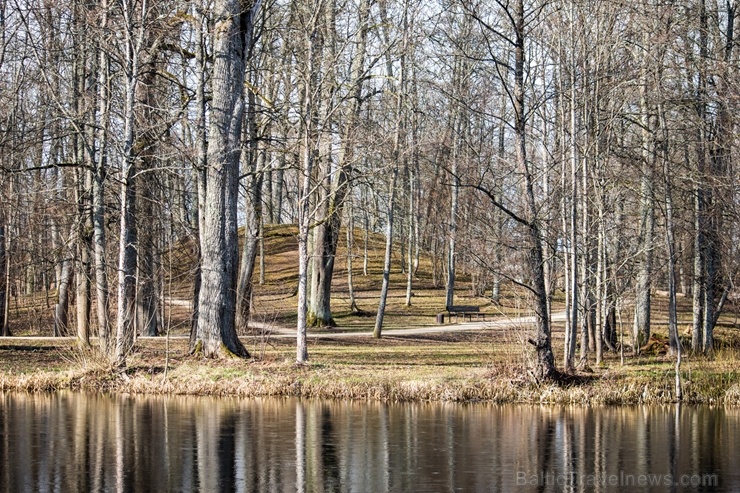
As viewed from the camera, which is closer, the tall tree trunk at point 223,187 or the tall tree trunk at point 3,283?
the tall tree trunk at point 223,187

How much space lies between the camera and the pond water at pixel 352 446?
13.3 meters

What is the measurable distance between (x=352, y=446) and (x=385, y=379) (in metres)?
5.66

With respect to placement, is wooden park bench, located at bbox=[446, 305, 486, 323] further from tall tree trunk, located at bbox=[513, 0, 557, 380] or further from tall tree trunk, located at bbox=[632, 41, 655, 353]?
tall tree trunk, located at bbox=[513, 0, 557, 380]

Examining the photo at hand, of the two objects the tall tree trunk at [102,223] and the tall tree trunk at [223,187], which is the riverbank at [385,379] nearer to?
the tall tree trunk at [102,223]

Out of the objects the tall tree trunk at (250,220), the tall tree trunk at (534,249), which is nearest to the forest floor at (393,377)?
the tall tree trunk at (534,249)

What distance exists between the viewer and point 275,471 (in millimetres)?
13875

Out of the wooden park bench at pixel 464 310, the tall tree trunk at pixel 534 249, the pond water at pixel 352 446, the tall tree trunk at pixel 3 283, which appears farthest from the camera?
the wooden park bench at pixel 464 310

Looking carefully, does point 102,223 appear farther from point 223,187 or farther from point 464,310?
point 464,310

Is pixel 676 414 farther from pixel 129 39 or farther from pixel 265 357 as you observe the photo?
pixel 129 39

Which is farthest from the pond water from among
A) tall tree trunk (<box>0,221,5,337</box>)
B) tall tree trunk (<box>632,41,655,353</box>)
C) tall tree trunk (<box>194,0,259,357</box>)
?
tall tree trunk (<box>0,221,5,337</box>)

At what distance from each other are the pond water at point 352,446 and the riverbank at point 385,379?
0.57 m

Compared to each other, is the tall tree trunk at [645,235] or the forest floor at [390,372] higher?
the tall tree trunk at [645,235]

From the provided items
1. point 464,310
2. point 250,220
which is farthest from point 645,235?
point 464,310

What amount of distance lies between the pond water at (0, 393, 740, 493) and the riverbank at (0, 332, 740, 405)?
57 centimetres
